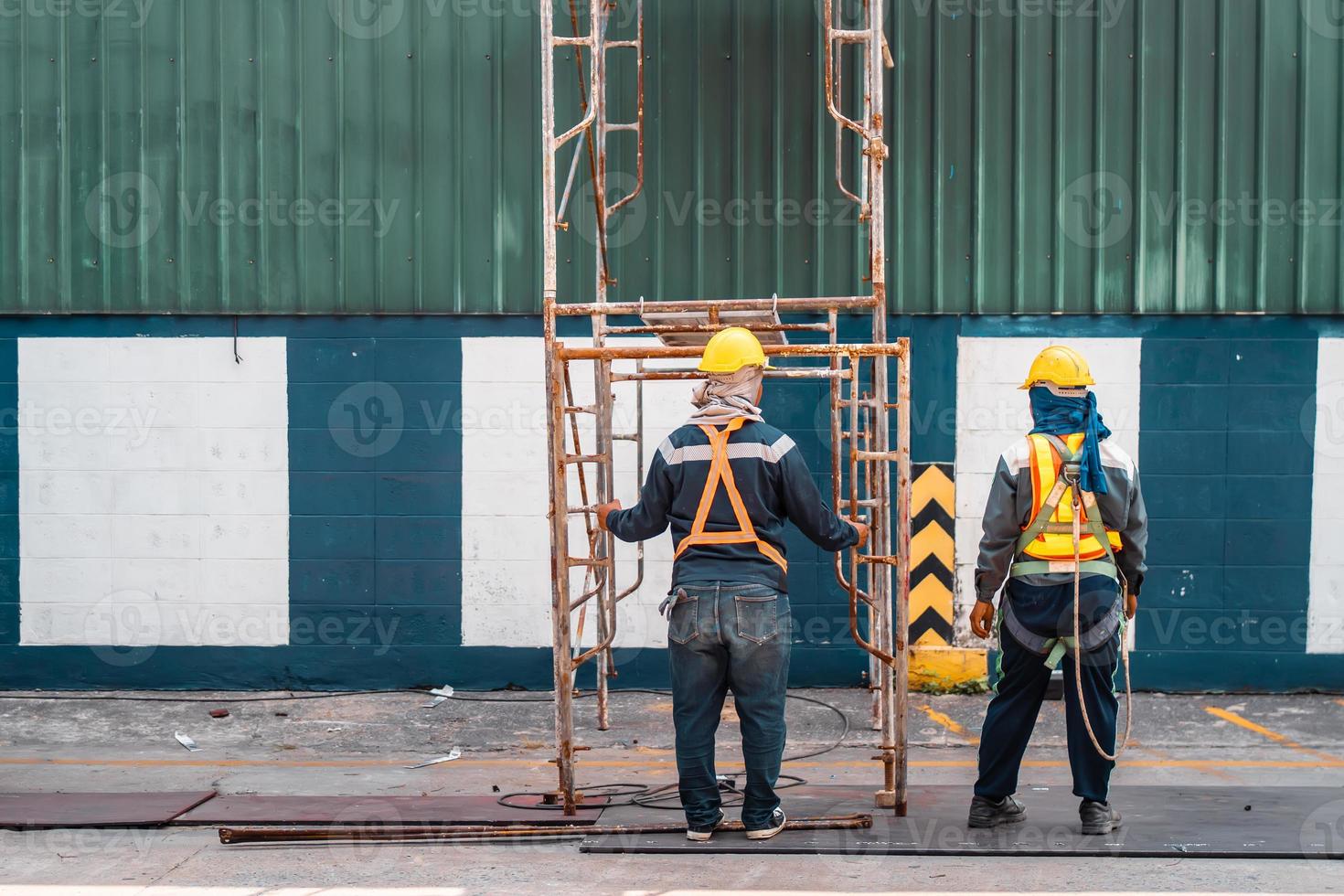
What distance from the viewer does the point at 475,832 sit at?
18.9ft

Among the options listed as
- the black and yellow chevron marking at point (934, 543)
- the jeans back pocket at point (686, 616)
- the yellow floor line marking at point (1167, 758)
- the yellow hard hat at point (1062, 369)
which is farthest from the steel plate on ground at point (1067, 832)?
the black and yellow chevron marking at point (934, 543)

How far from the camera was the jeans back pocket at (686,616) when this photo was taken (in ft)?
17.8

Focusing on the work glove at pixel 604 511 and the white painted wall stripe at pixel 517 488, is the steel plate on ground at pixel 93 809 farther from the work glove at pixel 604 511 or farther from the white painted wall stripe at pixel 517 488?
the white painted wall stripe at pixel 517 488

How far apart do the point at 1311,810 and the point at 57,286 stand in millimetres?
8290

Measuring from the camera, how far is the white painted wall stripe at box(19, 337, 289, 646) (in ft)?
29.7

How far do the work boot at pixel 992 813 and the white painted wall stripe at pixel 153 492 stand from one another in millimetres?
5223

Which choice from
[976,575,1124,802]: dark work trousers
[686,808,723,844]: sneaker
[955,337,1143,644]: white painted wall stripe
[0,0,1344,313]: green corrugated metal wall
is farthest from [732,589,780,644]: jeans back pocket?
[0,0,1344,313]: green corrugated metal wall

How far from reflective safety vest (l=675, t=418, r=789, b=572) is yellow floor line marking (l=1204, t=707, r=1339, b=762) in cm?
410

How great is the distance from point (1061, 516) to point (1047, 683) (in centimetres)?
73

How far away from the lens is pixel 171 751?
7.70 meters

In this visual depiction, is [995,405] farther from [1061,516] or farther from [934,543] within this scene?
[1061,516]

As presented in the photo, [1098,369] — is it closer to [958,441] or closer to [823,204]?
[958,441]

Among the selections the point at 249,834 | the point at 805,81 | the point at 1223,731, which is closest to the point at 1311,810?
the point at 1223,731

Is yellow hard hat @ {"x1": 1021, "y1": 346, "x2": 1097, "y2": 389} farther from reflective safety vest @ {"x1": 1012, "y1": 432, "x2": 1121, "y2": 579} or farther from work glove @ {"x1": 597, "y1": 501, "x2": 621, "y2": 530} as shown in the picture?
work glove @ {"x1": 597, "y1": 501, "x2": 621, "y2": 530}
